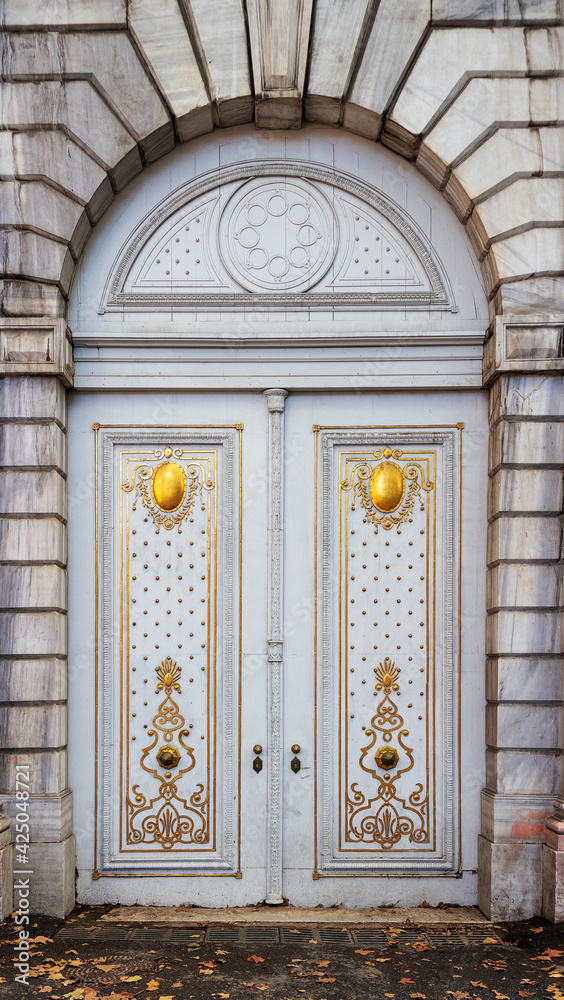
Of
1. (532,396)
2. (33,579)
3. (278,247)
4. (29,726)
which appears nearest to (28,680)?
(29,726)

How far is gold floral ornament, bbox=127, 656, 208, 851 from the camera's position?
5.46 meters

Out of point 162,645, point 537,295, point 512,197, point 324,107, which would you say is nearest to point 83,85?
point 324,107

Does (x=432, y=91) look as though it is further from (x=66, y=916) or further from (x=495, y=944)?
(x=66, y=916)

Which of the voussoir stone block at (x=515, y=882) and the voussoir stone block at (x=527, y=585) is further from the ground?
the voussoir stone block at (x=527, y=585)

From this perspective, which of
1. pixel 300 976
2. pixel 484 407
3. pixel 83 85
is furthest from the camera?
pixel 484 407

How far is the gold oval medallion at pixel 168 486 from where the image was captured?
556cm

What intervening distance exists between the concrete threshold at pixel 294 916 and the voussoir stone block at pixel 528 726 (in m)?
1.09

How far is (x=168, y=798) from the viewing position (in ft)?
18.0

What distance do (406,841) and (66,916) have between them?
2158 millimetres

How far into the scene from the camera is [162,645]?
18.1ft

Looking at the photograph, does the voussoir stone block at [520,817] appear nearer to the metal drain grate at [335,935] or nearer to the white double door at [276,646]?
the white double door at [276,646]

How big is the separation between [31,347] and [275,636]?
7.81ft

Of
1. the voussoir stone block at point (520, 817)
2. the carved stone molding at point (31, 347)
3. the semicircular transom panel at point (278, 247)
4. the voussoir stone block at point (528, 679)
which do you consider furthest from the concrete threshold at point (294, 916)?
the semicircular transom panel at point (278, 247)

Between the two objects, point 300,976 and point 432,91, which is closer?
point 300,976
